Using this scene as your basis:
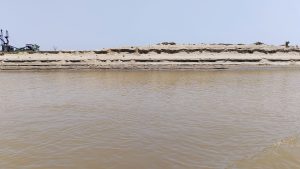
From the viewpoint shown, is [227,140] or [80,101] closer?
[227,140]

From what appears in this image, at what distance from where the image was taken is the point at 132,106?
11.9 metres

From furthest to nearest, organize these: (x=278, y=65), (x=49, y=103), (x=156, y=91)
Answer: (x=278, y=65) < (x=156, y=91) < (x=49, y=103)

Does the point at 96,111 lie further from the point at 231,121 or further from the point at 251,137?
the point at 251,137

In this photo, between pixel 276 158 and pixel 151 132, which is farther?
pixel 151 132

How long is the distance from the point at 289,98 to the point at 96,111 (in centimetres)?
780

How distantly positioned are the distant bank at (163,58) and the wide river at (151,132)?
19.5 m

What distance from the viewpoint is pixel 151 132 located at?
834cm

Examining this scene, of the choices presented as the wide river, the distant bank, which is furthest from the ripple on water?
the distant bank

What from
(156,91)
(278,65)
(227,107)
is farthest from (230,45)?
(227,107)

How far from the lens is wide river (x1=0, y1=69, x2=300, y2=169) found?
6332 mm

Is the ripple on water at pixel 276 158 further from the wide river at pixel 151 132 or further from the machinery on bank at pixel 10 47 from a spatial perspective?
the machinery on bank at pixel 10 47

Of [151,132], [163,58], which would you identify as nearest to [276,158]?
[151,132]

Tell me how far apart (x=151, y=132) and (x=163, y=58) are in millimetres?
26798

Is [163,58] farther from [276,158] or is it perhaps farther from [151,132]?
[276,158]
